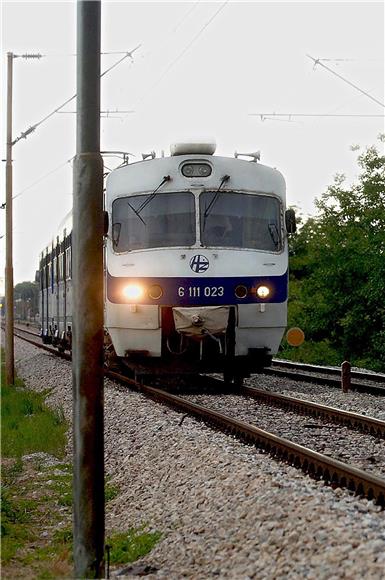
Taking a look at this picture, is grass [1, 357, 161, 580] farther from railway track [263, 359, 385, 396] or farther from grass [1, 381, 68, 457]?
railway track [263, 359, 385, 396]

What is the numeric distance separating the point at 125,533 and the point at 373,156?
2720 centimetres

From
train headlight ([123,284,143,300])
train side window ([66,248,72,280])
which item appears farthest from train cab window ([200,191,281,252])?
→ train side window ([66,248,72,280])

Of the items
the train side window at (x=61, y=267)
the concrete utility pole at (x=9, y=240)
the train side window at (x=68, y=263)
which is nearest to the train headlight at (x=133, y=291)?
the train side window at (x=68, y=263)

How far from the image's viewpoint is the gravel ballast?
5453mm

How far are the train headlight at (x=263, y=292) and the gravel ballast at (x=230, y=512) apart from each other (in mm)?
3285

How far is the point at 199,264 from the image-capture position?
1354cm

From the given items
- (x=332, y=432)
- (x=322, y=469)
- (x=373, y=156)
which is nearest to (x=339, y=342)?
(x=373, y=156)

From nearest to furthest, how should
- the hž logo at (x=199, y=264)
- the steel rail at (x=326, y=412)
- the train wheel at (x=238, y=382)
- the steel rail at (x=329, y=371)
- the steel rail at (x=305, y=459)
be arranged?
the steel rail at (x=305, y=459) → the steel rail at (x=326, y=412) → the hž logo at (x=199, y=264) → the train wheel at (x=238, y=382) → the steel rail at (x=329, y=371)

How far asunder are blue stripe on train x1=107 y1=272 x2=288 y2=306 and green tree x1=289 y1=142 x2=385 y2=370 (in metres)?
14.9

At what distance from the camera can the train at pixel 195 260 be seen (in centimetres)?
1351

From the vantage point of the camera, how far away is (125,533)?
729 centimetres

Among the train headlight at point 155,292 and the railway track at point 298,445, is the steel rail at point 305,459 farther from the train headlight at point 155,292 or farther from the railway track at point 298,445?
the train headlight at point 155,292

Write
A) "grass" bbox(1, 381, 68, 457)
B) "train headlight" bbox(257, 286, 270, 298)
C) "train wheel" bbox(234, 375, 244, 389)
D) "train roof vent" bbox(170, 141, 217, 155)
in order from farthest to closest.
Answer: "train wheel" bbox(234, 375, 244, 389)
"train roof vent" bbox(170, 141, 217, 155)
"train headlight" bbox(257, 286, 270, 298)
"grass" bbox(1, 381, 68, 457)

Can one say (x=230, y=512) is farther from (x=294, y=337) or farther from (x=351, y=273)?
(x=351, y=273)
